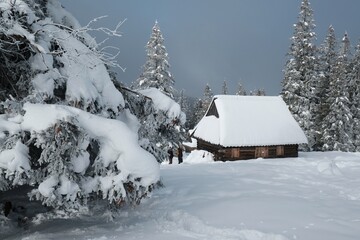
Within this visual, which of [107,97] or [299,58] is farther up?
[299,58]

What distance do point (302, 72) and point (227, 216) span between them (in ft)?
93.7

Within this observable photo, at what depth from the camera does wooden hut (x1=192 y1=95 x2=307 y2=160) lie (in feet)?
82.9

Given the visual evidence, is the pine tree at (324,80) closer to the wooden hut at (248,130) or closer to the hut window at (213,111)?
the wooden hut at (248,130)

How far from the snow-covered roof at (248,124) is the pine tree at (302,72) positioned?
11.0 ft

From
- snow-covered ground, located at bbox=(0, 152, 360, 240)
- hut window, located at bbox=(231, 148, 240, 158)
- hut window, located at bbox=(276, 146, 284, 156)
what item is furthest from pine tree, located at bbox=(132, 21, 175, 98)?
snow-covered ground, located at bbox=(0, 152, 360, 240)

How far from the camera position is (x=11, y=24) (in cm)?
510

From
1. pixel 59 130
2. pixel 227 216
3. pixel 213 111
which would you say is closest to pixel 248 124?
pixel 213 111

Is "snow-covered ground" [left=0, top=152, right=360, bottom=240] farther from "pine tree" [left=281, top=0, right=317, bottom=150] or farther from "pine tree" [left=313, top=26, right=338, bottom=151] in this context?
"pine tree" [left=313, top=26, right=338, bottom=151]

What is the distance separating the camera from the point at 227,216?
6492 millimetres

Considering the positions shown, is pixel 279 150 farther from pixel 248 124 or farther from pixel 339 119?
pixel 339 119

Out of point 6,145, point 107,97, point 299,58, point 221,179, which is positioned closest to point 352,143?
point 299,58

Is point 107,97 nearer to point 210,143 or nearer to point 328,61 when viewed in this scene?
point 210,143

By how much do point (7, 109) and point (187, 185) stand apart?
5619 mm

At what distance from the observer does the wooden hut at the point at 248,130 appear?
25.3 meters
